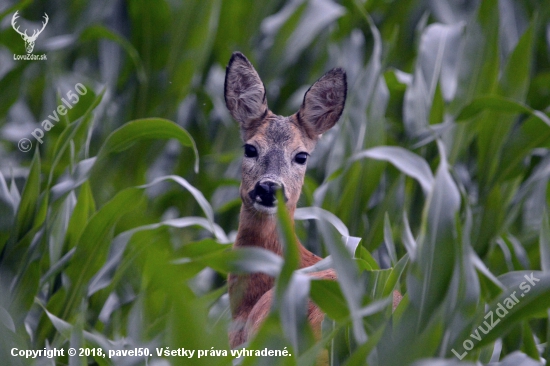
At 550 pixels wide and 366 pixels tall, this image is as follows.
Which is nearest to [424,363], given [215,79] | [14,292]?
[14,292]

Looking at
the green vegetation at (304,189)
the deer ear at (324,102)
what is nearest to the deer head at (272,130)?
the deer ear at (324,102)

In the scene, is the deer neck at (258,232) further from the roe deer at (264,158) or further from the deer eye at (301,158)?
the deer eye at (301,158)

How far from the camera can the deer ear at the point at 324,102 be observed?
206cm

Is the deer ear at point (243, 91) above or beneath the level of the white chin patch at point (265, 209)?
above

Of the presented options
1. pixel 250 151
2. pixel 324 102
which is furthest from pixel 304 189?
pixel 324 102

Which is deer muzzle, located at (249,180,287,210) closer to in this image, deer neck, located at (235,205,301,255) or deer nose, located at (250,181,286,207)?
deer nose, located at (250,181,286,207)

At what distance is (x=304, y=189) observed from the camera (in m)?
2.97

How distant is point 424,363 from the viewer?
1.67 metres

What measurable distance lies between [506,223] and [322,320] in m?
1.69

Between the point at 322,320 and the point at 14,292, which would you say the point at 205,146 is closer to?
the point at 14,292

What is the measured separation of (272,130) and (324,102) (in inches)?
7.9

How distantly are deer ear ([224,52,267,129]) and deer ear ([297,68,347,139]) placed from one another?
0.44 feet

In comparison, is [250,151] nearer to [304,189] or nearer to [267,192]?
[267,192]

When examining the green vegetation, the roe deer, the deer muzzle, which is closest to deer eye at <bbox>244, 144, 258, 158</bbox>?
the roe deer
